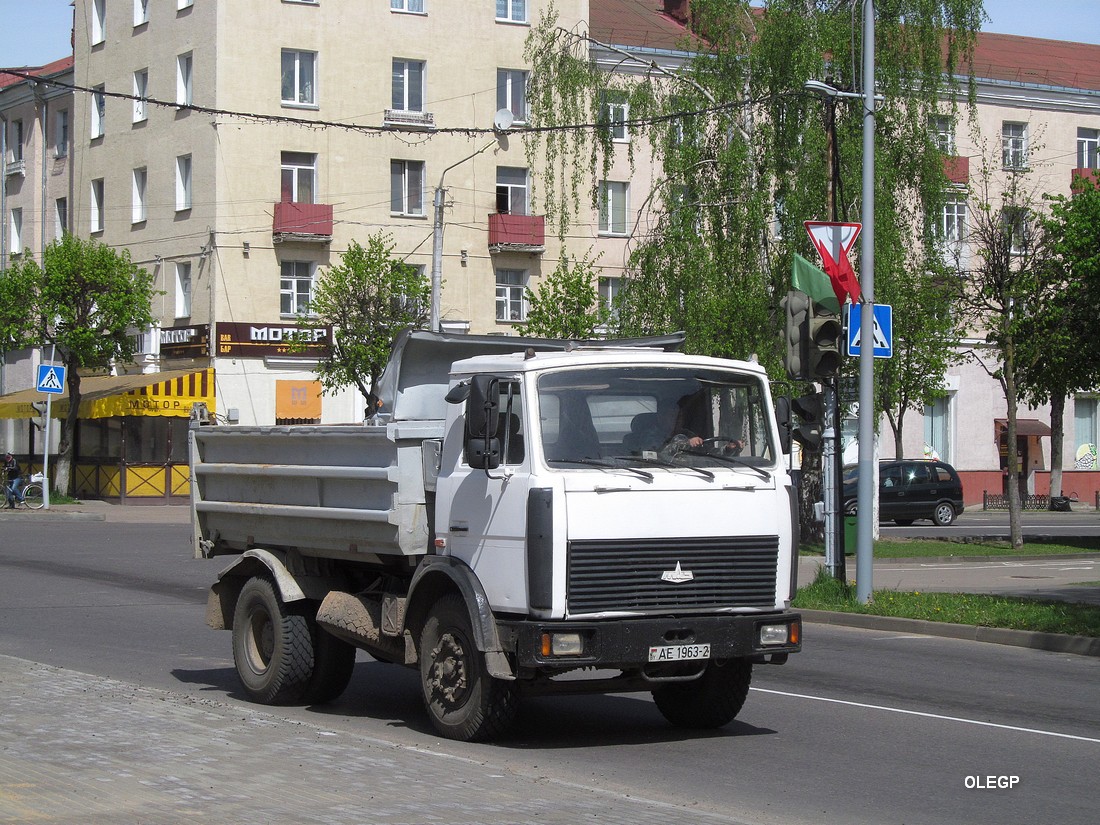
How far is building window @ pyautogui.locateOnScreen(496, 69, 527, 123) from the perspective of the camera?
4938 cm

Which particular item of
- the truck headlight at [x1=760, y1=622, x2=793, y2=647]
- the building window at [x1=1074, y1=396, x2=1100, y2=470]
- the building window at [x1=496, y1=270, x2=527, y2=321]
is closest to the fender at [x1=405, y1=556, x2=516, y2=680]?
the truck headlight at [x1=760, y1=622, x2=793, y2=647]

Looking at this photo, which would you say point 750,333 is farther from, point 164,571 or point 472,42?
point 472,42

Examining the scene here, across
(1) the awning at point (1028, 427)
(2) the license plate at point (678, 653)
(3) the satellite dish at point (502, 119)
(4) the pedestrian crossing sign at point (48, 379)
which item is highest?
(3) the satellite dish at point (502, 119)

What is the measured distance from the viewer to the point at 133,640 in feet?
47.1

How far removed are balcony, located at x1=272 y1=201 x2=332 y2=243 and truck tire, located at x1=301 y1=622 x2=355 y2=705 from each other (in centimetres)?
3617

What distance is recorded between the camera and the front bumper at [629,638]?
836cm

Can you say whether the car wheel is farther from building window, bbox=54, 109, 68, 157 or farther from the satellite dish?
building window, bbox=54, 109, 68, 157

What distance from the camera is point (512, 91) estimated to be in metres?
49.5

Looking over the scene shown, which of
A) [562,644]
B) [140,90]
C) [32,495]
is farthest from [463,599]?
[140,90]

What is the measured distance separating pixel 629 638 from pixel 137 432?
3996cm

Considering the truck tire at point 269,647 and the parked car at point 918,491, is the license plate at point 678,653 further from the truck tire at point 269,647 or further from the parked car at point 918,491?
the parked car at point 918,491

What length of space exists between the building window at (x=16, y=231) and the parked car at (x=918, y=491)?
33106 mm

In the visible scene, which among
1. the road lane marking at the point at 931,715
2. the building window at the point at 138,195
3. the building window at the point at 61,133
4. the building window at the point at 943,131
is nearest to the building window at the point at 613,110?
the building window at the point at 943,131

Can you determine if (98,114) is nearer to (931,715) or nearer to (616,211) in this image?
(616,211)
